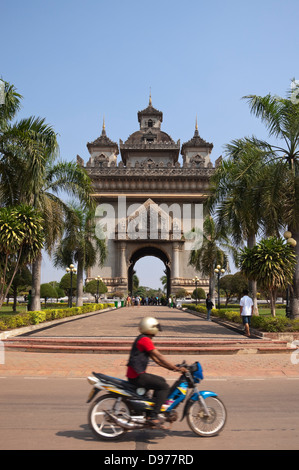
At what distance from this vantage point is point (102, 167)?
61.7 meters

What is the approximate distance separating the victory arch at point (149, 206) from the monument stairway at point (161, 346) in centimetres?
4213

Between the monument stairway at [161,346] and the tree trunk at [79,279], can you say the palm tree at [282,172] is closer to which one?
the monument stairway at [161,346]

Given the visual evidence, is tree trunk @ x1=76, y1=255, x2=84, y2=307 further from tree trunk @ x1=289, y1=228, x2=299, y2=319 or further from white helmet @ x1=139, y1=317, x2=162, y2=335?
white helmet @ x1=139, y1=317, x2=162, y2=335

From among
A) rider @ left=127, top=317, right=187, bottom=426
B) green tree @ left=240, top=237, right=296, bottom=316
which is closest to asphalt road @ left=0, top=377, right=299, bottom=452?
rider @ left=127, top=317, right=187, bottom=426

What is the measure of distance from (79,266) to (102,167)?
2871 centimetres

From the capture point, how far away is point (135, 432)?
18.6 feet

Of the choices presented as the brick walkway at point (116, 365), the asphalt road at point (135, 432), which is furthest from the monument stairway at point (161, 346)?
the asphalt road at point (135, 432)

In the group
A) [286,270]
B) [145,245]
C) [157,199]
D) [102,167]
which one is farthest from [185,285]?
[286,270]

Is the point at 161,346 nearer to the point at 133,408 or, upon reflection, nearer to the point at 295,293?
the point at 295,293

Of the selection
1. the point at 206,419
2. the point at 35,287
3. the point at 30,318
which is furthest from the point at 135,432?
the point at 35,287

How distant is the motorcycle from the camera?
17.2ft

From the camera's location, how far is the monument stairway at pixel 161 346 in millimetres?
12984

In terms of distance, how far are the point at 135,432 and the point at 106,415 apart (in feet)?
2.24

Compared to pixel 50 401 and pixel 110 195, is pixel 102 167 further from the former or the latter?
pixel 50 401
